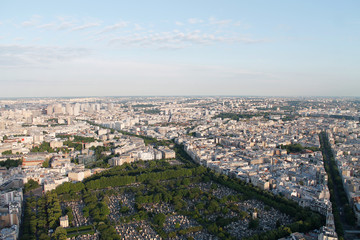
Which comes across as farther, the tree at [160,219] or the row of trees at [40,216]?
the tree at [160,219]

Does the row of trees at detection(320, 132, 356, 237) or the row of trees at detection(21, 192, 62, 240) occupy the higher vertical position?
the row of trees at detection(320, 132, 356, 237)

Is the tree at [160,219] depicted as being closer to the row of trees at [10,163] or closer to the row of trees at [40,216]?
the row of trees at [40,216]

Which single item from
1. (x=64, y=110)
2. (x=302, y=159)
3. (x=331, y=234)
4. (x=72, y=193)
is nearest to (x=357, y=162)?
(x=302, y=159)

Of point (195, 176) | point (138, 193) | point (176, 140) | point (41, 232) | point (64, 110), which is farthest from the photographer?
point (64, 110)

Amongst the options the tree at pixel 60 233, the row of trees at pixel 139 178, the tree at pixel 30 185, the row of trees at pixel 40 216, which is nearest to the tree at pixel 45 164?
the tree at pixel 30 185

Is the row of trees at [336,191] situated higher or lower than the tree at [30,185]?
higher

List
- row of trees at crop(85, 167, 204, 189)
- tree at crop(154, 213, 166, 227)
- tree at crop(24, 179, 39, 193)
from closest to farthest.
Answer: tree at crop(154, 213, 166, 227) → tree at crop(24, 179, 39, 193) → row of trees at crop(85, 167, 204, 189)

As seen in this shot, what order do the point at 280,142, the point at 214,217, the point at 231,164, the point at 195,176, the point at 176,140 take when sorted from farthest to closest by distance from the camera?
the point at 176,140, the point at 280,142, the point at 231,164, the point at 195,176, the point at 214,217

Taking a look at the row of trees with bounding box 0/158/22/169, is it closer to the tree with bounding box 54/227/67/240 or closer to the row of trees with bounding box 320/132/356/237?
the tree with bounding box 54/227/67/240

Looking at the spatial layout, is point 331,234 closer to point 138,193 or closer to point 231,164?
point 138,193

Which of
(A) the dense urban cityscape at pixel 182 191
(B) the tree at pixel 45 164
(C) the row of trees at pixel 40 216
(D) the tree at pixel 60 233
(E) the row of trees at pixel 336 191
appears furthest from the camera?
(B) the tree at pixel 45 164

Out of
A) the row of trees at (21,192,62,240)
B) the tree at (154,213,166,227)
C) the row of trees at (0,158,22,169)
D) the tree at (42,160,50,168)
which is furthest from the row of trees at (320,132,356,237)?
the row of trees at (0,158,22,169)
